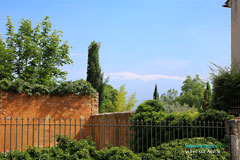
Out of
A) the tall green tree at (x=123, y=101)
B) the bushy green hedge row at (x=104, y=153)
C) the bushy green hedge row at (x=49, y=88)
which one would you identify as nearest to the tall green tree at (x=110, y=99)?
the tall green tree at (x=123, y=101)

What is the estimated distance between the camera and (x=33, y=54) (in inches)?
755

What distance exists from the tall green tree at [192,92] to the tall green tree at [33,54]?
21399 mm

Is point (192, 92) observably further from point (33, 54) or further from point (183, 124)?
point (183, 124)

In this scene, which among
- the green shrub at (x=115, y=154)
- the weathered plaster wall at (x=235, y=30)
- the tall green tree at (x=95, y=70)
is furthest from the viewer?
the tall green tree at (x=95, y=70)

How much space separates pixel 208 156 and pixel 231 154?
837 millimetres

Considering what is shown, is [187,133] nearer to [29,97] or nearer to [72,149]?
[72,149]

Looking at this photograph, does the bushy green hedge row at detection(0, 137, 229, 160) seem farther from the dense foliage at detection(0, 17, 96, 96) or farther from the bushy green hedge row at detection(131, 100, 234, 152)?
the dense foliage at detection(0, 17, 96, 96)

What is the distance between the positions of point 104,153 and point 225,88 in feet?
18.4

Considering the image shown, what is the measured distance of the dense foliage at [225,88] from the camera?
34.4 feet

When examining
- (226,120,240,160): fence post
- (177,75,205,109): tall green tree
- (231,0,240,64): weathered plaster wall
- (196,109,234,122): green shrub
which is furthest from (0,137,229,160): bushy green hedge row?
(177,75,205,109): tall green tree

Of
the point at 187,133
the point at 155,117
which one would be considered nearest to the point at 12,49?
the point at 155,117

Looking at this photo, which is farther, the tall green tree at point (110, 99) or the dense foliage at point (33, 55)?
the tall green tree at point (110, 99)

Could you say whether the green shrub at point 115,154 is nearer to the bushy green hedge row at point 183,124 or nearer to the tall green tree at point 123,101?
the bushy green hedge row at point 183,124

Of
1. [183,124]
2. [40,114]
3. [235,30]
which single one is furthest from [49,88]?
[235,30]
